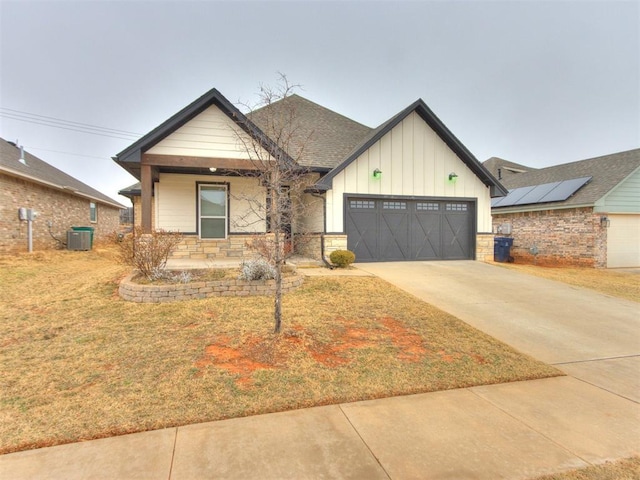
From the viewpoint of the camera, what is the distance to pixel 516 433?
2762mm

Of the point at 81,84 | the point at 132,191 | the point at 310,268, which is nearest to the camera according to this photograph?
the point at 310,268

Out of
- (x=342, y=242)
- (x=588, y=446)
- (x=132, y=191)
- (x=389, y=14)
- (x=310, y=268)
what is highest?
(x=389, y=14)

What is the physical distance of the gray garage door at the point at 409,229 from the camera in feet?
38.8

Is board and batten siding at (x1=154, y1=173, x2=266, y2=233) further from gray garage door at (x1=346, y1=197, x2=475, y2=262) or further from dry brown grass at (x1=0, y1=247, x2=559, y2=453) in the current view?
dry brown grass at (x1=0, y1=247, x2=559, y2=453)

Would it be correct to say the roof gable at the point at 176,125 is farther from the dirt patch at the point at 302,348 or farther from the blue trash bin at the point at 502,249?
the blue trash bin at the point at 502,249

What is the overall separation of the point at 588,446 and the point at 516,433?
526 mm

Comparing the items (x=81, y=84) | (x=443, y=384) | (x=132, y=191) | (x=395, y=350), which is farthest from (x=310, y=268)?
(x=81, y=84)

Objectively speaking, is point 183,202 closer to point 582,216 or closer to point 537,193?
point 582,216

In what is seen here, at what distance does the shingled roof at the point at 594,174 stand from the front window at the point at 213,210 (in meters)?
15.7

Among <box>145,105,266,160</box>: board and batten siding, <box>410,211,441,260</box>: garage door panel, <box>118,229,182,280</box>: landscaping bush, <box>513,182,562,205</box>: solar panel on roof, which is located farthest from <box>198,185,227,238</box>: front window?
<box>513,182,562,205</box>: solar panel on roof

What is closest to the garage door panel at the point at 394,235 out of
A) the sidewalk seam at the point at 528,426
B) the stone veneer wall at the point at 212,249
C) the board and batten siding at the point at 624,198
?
the stone veneer wall at the point at 212,249

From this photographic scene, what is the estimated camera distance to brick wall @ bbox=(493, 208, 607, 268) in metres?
14.1

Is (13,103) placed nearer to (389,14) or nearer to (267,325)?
(389,14)

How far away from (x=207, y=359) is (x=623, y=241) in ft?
61.2
